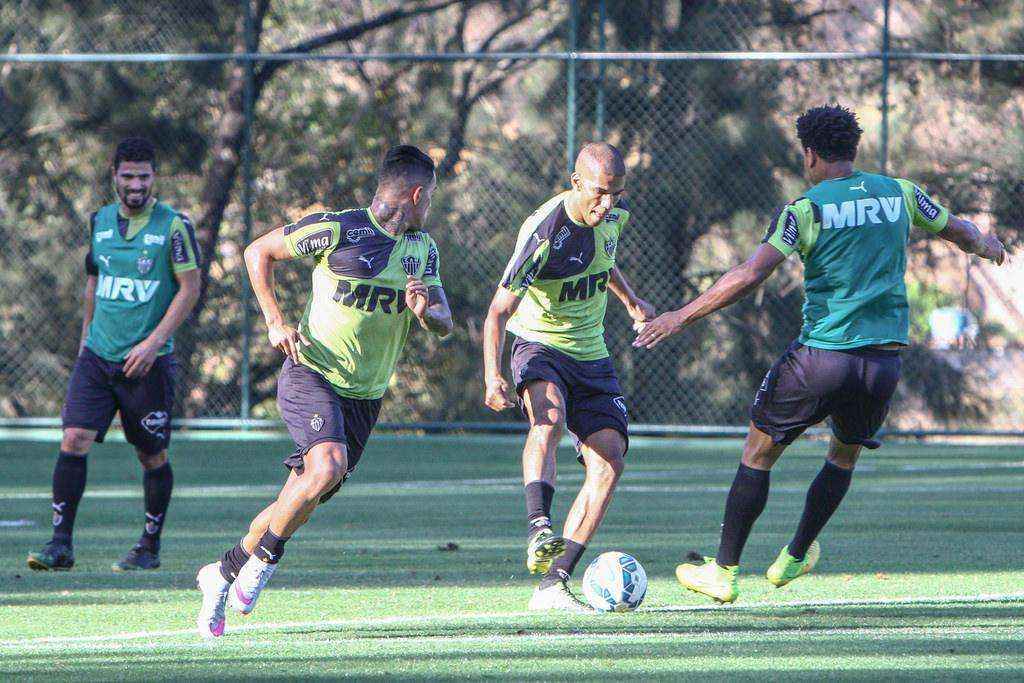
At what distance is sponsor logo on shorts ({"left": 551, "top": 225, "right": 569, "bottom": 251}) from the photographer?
7.01 meters

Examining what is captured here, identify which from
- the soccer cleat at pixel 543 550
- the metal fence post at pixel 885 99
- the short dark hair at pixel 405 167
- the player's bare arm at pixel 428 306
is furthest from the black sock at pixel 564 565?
the metal fence post at pixel 885 99

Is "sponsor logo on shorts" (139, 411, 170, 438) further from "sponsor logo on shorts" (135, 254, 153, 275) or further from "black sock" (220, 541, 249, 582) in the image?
"black sock" (220, 541, 249, 582)

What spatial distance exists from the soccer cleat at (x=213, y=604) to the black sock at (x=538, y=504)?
1.26 m

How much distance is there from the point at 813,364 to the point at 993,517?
3917mm

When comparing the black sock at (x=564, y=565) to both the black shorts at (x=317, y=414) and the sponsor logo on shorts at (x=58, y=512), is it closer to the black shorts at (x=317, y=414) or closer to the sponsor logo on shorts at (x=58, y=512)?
the black shorts at (x=317, y=414)

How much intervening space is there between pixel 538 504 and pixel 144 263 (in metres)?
2.60

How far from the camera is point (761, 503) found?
6.84 metres

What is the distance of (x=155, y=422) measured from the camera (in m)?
8.10

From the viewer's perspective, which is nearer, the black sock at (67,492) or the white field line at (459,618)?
the white field line at (459,618)

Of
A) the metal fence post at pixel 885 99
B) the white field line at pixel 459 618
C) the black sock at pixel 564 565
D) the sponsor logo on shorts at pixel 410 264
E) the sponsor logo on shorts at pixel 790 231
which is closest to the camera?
the white field line at pixel 459 618

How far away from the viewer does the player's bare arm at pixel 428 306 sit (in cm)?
607

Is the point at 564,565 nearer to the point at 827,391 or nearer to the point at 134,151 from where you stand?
the point at 827,391

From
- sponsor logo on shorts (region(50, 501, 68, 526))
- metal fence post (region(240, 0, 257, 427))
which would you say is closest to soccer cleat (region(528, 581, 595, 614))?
sponsor logo on shorts (region(50, 501, 68, 526))

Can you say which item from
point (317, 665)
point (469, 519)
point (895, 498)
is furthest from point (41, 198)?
point (317, 665)
